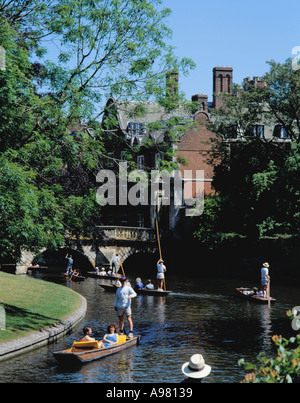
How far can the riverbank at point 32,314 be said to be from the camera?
18.6 metres

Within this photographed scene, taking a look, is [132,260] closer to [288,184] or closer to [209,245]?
[209,245]

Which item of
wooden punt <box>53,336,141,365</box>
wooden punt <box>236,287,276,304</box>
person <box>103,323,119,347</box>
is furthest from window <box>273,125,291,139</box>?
wooden punt <box>53,336,141,365</box>

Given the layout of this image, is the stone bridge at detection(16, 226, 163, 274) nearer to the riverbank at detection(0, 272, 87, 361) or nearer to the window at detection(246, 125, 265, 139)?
the window at detection(246, 125, 265, 139)

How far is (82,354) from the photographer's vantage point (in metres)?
16.4

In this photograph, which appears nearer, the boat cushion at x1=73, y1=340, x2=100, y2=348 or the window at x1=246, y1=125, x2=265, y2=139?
the boat cushion at x1=73, y1=340, x2=100, y2=348

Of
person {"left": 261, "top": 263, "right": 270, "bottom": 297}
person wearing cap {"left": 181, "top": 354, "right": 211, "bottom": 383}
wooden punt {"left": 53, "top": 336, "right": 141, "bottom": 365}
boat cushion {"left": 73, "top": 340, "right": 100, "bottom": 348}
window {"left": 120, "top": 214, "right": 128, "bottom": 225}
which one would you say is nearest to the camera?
person wearing cap {"left": 181, "top": 354, "right": 211, "bottom": 383}

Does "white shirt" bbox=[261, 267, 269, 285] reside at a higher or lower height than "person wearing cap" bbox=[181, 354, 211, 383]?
lower

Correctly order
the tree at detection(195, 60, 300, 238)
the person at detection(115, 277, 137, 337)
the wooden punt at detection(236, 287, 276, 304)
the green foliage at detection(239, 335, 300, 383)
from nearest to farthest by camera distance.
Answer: the green foliage at detection(239, 335, 300, 383)
the person at detection(115, 277, 137, 337)
the wooden punt at detection(236, 287, 276, 304)
the tree at detection(195, 60, 300, 238)

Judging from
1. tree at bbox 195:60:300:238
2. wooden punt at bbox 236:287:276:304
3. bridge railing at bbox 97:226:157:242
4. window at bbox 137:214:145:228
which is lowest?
wooden punt at bbox 236:287:276:304

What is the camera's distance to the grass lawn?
2041 cm

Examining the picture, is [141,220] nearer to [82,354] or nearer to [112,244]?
[112,244]

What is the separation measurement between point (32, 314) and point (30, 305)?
2413 mm

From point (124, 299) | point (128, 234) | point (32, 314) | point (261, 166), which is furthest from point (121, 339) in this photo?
point (128, 234)

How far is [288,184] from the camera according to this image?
48.1 m
